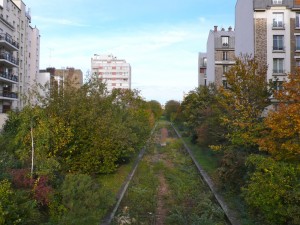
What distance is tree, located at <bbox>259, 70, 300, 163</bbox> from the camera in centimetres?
1200

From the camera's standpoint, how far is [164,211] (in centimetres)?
1297

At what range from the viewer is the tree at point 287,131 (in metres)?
12.0

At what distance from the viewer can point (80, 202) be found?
1063cm

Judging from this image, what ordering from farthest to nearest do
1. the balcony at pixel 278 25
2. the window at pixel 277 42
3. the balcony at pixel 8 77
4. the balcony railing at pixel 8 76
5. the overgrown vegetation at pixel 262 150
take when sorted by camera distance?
the balcony railing at pixel 8 76 < the balcony at pixel 8 77 < the window at pixel 277 42 < the balcony at pixel 278 25 < the overgrown vegetation at pixel 262 150

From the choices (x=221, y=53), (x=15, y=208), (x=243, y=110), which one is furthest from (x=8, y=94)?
(x=15, y=208)

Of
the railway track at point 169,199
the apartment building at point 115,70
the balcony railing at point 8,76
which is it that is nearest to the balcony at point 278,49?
the railway track at point 169,199

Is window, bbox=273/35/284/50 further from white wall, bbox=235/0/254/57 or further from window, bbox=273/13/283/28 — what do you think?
white wall, bbox=235/0/254/57

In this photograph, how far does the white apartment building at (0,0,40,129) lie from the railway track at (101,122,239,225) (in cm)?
2920

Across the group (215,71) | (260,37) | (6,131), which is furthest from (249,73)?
(215,71)

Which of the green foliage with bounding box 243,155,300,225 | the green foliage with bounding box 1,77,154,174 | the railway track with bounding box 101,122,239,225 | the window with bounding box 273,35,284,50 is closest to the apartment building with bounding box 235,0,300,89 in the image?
the window with bounding box 273,35,284,50

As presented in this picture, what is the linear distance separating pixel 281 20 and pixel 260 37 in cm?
319

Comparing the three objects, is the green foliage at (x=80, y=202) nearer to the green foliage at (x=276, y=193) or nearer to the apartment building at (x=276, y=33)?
the green foliage at (x=276, y=193)

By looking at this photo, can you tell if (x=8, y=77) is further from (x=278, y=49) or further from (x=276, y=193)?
Answer: (x=276, y=193)

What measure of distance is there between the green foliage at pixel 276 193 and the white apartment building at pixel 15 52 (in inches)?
1483
